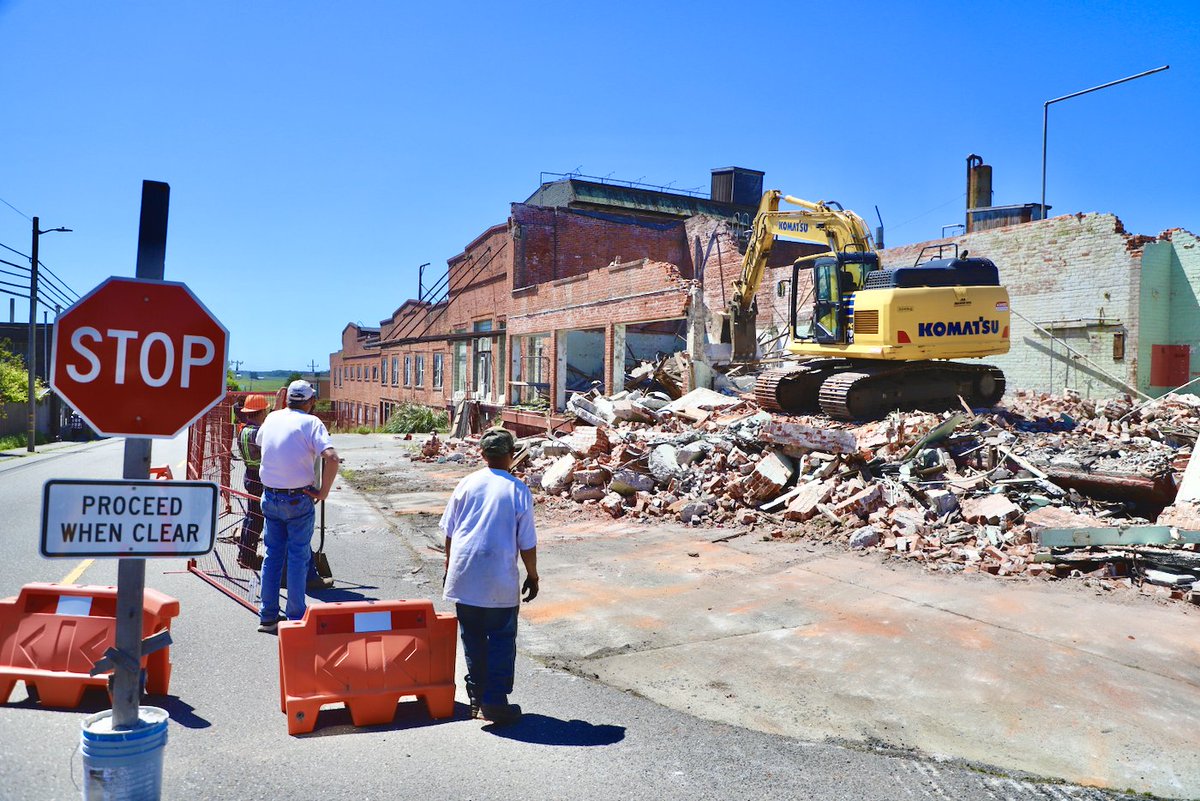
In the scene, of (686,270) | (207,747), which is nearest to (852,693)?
(207,747)

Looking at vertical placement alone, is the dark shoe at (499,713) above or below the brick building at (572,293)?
below

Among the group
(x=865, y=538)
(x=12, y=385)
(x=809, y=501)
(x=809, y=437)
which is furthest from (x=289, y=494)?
(x=12, y=385)

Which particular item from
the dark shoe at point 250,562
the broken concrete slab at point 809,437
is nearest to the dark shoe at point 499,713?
the dark shoe at point 250,562

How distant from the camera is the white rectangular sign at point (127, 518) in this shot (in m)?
2.64

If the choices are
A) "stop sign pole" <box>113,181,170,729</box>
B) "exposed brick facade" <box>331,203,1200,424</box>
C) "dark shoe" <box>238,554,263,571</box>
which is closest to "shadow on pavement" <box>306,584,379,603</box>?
"dark shoe" <box>238,554,263,571</box>

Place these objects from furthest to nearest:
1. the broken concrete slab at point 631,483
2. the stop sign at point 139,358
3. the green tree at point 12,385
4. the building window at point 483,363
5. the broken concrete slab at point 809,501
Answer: the green tree at point 12,385 < the building window at point 483,363 < the broken concrete slab at point 631,483 < the broken concrete slab at point 809,501 < the stop sign at point 139,358

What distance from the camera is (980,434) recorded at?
462 inches

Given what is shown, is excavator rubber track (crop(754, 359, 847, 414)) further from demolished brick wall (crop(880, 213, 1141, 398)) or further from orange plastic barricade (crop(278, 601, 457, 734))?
orange plastic barricade (crop(278, 601, 457, 734))

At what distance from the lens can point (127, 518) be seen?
108 inches

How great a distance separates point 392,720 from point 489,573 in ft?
3.18

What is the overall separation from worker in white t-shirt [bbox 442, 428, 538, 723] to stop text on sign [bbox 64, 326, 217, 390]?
5.43 ft

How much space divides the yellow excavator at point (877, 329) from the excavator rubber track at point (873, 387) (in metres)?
0.02

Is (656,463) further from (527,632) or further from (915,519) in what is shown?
(527,632)

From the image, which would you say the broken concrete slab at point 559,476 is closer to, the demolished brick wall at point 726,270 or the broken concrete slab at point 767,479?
the broken concrete slab at point 767,479
